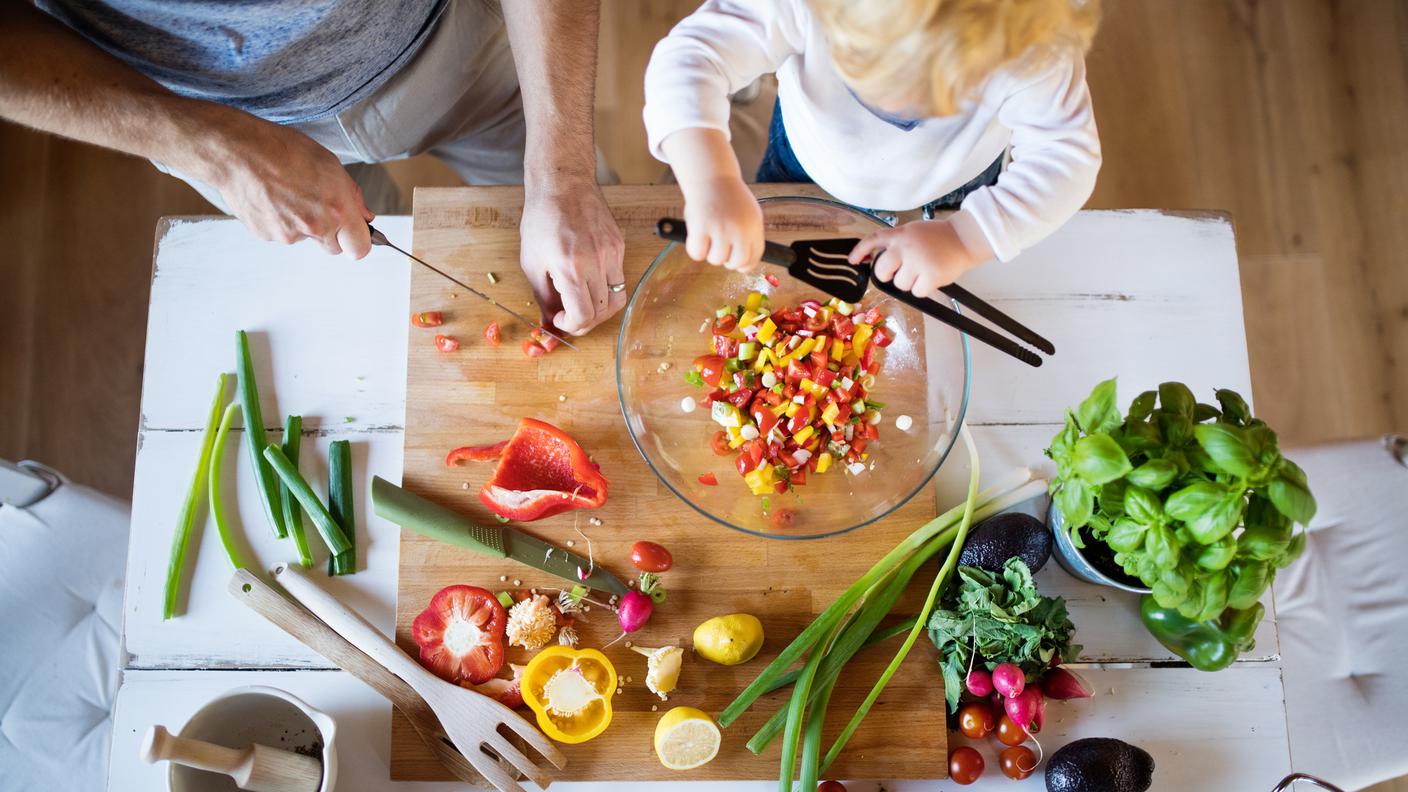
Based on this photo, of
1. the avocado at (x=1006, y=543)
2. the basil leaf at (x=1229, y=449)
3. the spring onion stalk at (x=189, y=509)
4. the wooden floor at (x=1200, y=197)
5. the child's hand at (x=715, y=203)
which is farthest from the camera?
the wooden floor at (x=1200, y=197)

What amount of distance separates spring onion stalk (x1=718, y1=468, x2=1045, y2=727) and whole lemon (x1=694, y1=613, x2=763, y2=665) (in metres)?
0.04

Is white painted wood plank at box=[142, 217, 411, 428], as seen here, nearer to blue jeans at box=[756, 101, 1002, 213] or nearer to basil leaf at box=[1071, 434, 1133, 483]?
blue jeans at box=[756, 101, 1002, 213]

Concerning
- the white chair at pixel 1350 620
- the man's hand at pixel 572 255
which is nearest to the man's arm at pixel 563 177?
the man's hand at pixel 572 255

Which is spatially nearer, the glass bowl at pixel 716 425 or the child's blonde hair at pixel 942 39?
the child's blonde hair at pixel 942 39

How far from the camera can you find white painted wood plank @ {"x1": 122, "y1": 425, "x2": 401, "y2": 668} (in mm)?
1292

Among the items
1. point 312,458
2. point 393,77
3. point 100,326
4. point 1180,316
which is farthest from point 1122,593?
point 100,326

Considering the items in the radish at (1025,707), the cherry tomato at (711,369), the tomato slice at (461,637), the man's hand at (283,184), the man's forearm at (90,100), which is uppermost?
the man's forearm at (90,100)

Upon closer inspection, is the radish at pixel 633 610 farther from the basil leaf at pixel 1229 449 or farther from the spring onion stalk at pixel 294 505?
the basil leaf at pixel 1229 449

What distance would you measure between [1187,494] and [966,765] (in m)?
0.55

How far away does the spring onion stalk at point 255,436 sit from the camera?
1.31 m

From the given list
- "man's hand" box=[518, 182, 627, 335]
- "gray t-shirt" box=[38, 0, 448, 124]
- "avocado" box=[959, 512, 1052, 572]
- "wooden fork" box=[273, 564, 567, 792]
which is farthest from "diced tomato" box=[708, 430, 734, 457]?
"gray t-shirt" box=[38, 0, 448, 124]

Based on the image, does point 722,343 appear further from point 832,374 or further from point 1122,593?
point 1122,593

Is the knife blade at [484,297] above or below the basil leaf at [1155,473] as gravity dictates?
above

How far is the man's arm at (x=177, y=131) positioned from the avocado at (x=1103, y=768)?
1.25 m
